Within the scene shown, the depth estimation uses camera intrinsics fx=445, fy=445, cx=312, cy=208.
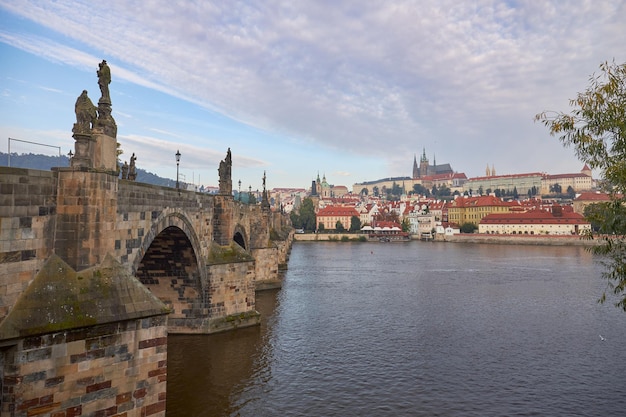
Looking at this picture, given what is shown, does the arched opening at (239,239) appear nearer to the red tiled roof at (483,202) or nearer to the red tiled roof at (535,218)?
the red tiled roof at (535,218)

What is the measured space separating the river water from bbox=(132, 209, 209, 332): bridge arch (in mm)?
1763

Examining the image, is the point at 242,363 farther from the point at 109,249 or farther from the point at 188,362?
the point at 109,249

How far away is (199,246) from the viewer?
81.3 ft

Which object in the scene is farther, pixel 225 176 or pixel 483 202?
pixel 483 202

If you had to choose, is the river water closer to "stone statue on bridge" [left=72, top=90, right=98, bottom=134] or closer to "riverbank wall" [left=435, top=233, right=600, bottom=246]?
"stone statue on bridge" [left=72, top=90, right=98, bottom=134]

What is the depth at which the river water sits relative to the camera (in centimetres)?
1731

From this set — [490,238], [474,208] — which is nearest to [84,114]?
[490,238]

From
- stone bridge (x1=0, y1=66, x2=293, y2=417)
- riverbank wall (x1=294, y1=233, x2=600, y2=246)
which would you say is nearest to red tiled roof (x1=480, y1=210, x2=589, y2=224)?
riverbank wall (x1=294, y1=233, x2=600, y2=246)

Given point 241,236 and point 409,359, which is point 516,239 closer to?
point 241,236

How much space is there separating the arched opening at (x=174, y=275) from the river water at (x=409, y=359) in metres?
1.91

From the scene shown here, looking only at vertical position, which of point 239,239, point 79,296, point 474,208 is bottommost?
point 79,296

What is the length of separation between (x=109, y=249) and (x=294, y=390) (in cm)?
967

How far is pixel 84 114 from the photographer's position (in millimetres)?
12969

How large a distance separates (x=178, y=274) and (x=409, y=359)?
1318 cm
